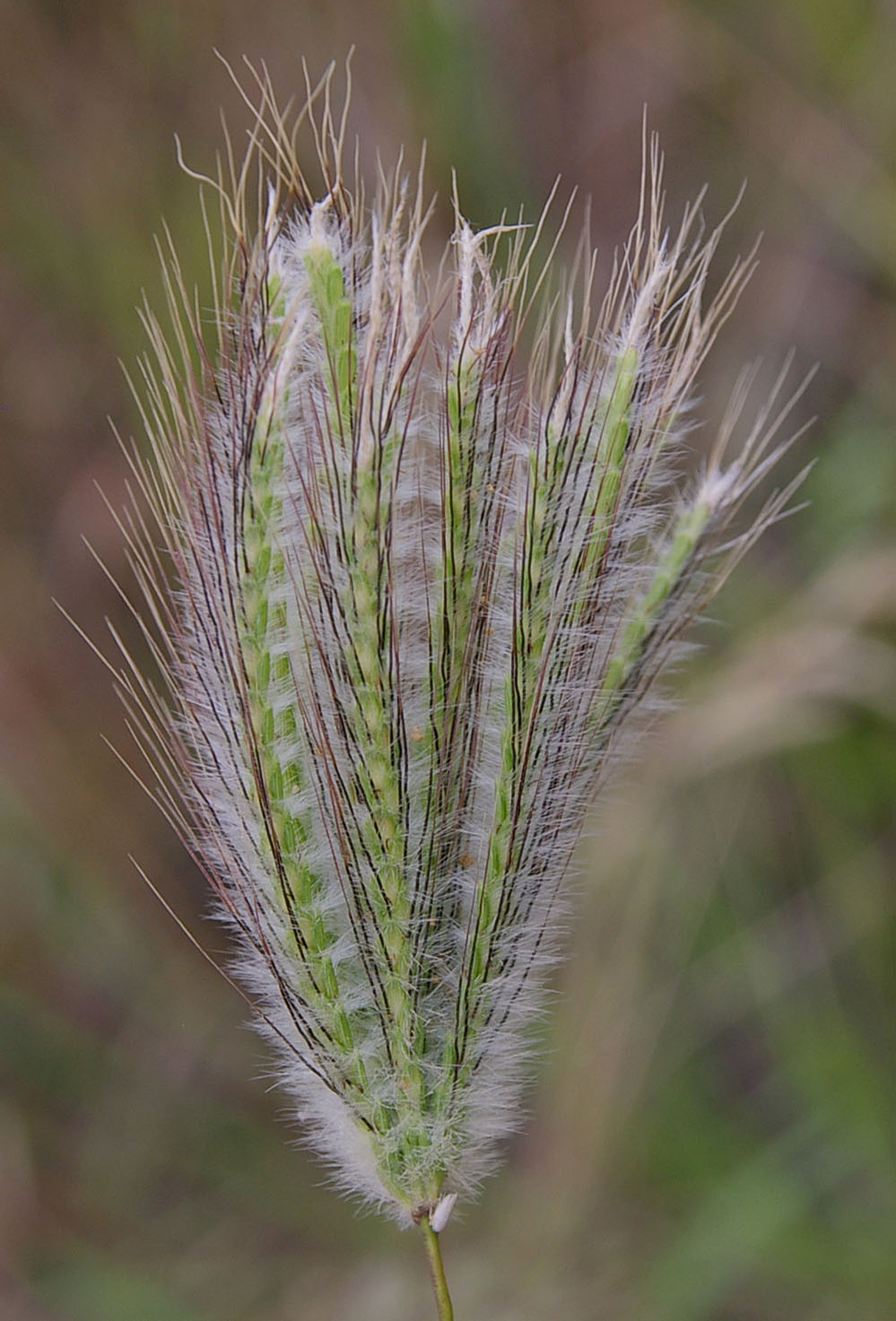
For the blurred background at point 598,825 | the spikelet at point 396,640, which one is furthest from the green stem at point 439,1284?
the blurred background at point 598,825

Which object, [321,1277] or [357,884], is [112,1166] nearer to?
[321,1277]

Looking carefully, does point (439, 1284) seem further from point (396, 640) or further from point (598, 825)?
point (598, 825)

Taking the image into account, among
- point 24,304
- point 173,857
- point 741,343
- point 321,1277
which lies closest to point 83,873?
point 173,857

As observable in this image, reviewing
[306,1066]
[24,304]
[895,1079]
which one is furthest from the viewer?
[24,304]

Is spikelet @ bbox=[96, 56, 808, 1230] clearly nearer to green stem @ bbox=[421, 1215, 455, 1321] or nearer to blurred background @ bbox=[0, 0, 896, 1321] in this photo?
green stem @ bbox=[421, 1215, 455, 1321]

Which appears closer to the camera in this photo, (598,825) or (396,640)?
(396,640)

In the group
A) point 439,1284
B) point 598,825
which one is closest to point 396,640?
point 439,1284

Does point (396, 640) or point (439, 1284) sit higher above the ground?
point (396, 640)
